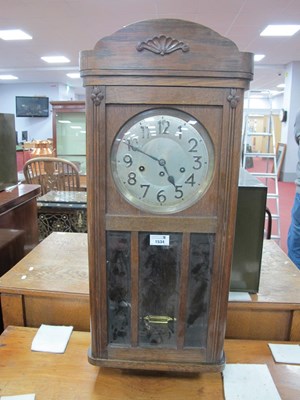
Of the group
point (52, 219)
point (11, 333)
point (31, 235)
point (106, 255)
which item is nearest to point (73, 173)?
point (52, 219)

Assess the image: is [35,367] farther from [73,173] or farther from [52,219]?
[73,173]

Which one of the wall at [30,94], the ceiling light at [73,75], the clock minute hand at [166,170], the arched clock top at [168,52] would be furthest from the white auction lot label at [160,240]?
the wall at [30,94]

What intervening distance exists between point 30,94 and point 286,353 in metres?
12.1

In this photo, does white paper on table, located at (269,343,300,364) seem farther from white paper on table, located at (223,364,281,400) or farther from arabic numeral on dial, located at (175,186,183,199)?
arabic numeral on dial, located at (175,186,183,199)

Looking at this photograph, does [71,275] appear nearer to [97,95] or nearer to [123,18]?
[97,95]

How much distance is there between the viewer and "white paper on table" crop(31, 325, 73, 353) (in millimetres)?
911

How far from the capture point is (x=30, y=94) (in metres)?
11.4

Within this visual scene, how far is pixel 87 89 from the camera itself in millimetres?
685

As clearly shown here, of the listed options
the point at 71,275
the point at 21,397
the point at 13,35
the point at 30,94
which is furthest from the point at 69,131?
the point at 30,94

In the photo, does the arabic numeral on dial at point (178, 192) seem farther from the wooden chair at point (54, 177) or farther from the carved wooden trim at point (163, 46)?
the wooden chair at point (54, 177)

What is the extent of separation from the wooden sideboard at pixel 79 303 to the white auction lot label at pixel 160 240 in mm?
357

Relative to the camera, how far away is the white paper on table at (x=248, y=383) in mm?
769

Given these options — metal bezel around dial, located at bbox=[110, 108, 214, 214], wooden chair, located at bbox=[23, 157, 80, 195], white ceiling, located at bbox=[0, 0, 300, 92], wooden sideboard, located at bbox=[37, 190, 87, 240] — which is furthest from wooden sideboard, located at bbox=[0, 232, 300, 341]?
white ceiling, located at bbox=[0, 0, 300, 92]

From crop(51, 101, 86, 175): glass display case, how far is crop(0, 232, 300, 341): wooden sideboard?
10.6ft
